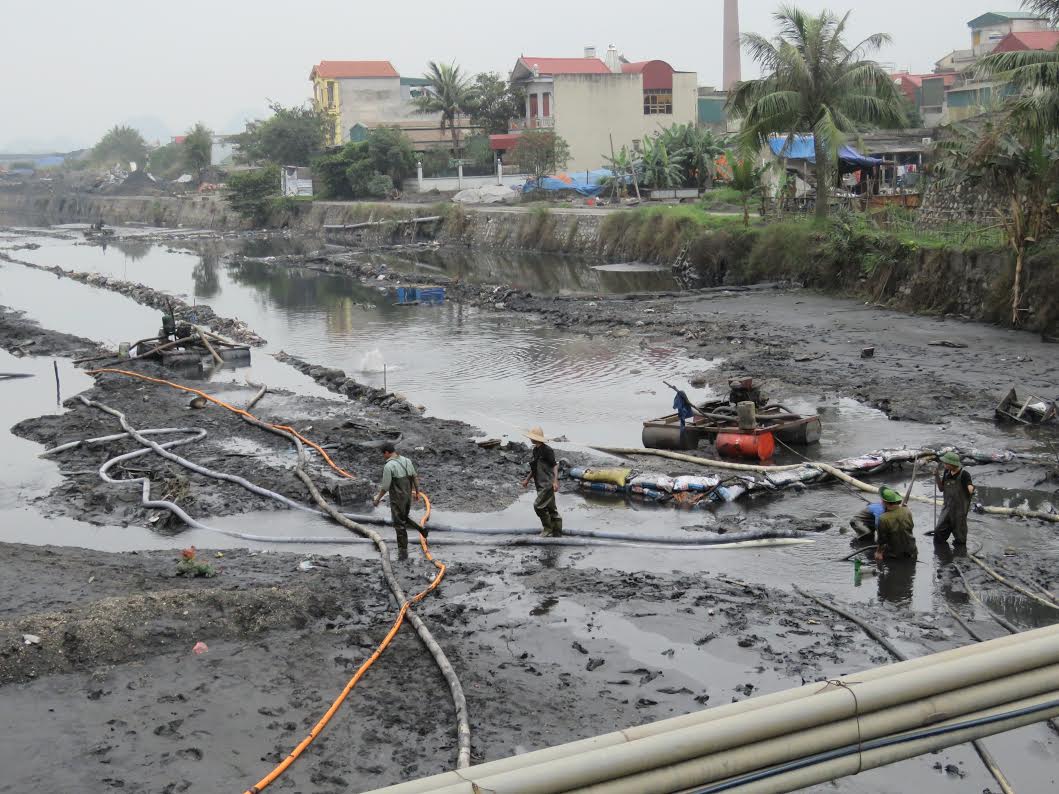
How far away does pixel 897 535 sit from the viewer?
39.7 ft

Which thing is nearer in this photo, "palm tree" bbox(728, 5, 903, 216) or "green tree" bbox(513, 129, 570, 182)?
"palm tree" bbox(728, 5, 903, 216)

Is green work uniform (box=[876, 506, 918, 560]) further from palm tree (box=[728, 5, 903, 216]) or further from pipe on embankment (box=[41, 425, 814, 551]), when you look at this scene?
palm tree (box=[728, 5, 903, 216])

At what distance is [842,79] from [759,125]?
9.79ft

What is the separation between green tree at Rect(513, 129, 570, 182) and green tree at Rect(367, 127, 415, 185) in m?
10.9

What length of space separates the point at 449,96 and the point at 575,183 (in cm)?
1708

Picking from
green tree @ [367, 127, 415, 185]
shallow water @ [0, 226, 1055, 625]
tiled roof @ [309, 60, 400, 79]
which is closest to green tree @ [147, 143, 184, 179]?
tiled roof @ [309, 60, 400, 79]

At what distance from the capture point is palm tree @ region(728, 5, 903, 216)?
3547 cm

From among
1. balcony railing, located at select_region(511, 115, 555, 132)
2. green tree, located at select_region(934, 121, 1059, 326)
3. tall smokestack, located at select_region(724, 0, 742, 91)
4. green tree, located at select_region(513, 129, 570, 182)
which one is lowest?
green tree, located at select_region(934, 121, 1059, 326)

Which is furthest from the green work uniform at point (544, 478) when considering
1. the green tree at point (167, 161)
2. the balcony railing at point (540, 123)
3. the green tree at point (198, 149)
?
the green tree at point (167, 161)

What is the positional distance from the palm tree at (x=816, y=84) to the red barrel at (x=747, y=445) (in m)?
20.8

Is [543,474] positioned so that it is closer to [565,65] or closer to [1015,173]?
[1015,173]

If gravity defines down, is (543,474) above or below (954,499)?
above

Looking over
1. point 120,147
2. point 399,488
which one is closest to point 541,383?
point 399,488

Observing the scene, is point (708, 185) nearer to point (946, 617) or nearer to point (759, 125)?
point (759, 125)
